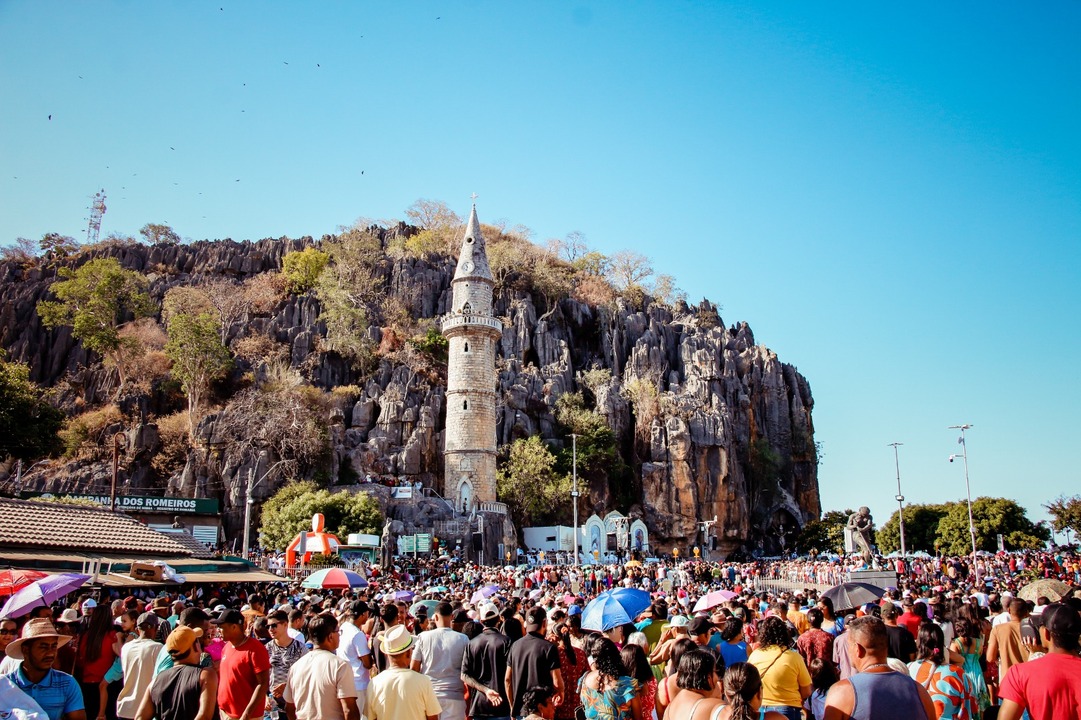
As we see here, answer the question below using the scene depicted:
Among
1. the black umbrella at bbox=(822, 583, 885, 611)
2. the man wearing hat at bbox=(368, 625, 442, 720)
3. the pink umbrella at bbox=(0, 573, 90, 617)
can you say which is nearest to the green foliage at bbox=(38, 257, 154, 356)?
the pink umbrella at bbox=(0, 573, 90, 617)

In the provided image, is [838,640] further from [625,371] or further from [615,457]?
[625,371]

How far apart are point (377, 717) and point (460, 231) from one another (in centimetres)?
7087

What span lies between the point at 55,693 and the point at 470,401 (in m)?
44.9

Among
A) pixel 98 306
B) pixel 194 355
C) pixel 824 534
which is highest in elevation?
pixel 98 306

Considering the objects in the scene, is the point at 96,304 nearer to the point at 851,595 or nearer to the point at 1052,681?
the point at 851,595

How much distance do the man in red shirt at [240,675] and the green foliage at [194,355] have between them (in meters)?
46.6

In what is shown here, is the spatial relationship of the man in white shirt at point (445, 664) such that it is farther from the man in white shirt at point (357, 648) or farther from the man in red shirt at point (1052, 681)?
the man in red shirt at point (1052, 681)

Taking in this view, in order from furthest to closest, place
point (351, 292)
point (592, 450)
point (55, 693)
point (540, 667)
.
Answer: point (351, 292), point (592, 450), point (540, 667), point (55, 693)

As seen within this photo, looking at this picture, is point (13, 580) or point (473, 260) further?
point (473, 260)

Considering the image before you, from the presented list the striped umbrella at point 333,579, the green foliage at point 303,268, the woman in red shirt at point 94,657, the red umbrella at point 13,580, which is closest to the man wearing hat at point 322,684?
the woman in red shirt at point 94,657

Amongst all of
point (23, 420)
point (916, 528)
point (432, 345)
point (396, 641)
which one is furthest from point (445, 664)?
point (916, 528)

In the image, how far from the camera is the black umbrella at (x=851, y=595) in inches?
433

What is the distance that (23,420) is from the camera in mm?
43875

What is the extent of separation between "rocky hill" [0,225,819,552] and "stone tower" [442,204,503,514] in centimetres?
182
